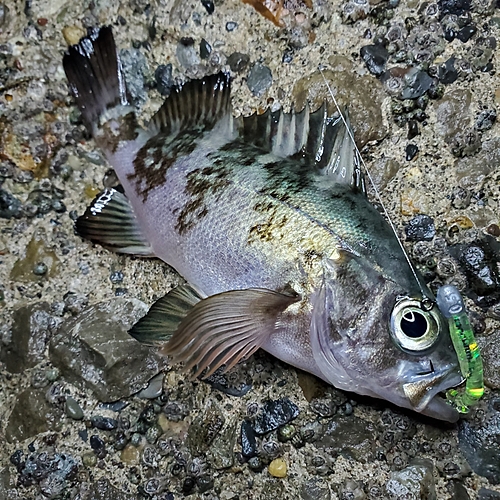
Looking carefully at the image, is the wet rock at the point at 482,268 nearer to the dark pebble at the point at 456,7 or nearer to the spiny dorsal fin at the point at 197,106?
the dark pebble at the point at 456,7

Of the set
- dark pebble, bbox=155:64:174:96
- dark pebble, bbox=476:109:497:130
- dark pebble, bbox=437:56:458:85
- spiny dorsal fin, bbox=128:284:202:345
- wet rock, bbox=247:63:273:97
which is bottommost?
spiny dorsal fin, bbox=128:284:202:345

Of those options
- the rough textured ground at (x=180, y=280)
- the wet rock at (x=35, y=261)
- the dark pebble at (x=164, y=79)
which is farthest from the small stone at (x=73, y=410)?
the dark pebble at (x=164, y=79)

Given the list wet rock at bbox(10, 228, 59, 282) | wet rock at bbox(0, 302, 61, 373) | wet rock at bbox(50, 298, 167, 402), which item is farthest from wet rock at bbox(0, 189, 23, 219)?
wet rock at bbox(50, 298, 167, 402)

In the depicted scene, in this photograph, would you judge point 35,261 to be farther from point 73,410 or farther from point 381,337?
point 381,337

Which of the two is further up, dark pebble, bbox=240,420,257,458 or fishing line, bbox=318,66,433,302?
fishing line, bbox=318,66,433,302

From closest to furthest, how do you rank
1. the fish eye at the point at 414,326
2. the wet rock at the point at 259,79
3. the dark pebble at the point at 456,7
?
the fish eye at the point at 414,326 → the dark pebble at the point at 456,7 → the wet rock at the point at 259,79

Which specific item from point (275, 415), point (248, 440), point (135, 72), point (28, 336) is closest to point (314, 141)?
point (135, 72)

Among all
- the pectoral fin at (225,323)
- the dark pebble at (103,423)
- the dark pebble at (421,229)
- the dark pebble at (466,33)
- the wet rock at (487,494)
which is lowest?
the wet rock at (487,494)

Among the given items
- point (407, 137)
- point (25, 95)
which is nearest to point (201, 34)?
point (25, 95)

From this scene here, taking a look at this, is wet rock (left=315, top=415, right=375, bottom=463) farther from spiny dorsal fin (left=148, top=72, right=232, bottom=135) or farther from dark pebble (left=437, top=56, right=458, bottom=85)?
dark pebble (left=437, top=56, right=458, bottom=85)
